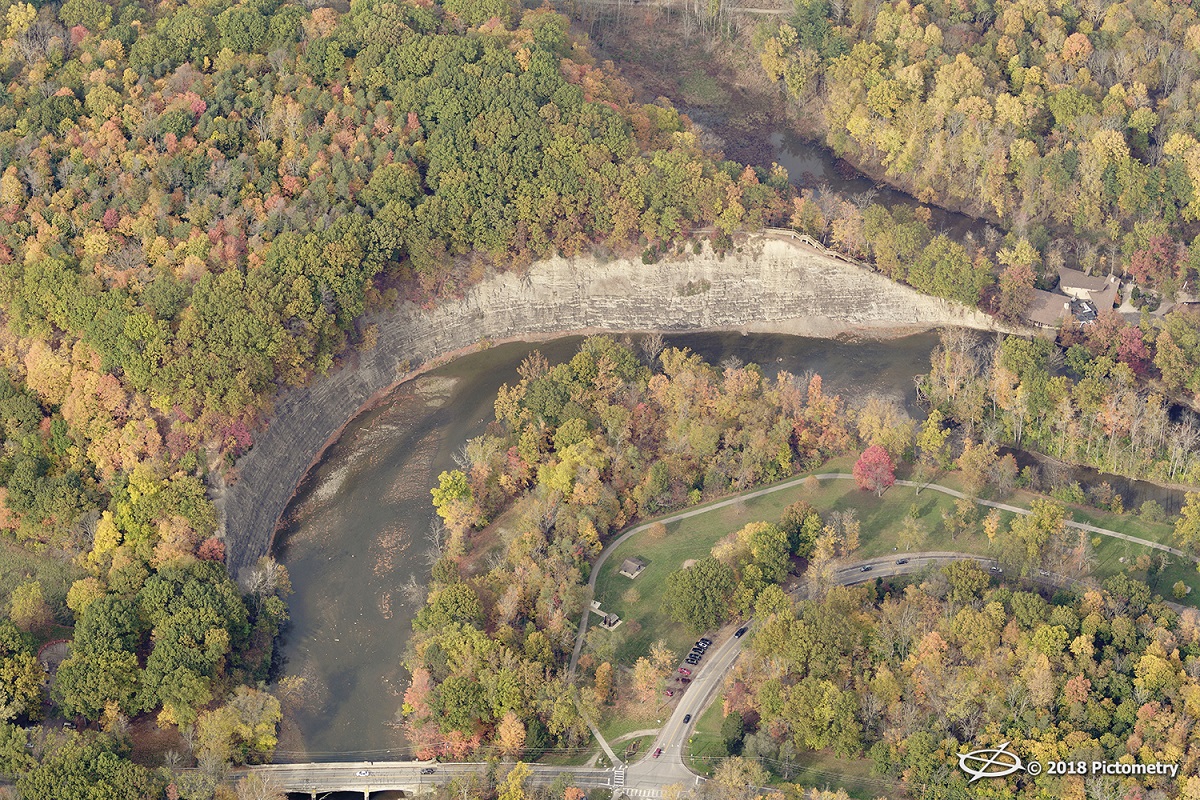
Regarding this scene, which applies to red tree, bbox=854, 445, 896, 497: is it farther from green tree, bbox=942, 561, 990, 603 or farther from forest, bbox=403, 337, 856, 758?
green tree, bbox=942, 561, 990, 603

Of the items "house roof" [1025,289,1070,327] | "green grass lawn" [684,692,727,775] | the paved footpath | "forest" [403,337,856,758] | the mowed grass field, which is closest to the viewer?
"green grass lawn" [684,692,727,775]

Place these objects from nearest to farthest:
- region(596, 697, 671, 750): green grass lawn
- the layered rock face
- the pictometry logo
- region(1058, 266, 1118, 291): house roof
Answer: the pictometry logo
region(596, 697, 671, 750): green grass lawn
the layered rock face
region(1058, 266, 1118, 291): house roof

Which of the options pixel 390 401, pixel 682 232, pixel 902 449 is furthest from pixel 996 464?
Answer: pixel 390 401

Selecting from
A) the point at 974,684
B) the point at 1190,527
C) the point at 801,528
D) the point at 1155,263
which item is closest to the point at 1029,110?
the point at 1155,263

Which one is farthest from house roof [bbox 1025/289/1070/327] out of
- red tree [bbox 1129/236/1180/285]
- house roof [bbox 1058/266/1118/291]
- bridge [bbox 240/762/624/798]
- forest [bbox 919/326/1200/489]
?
bridge [bbox 240/762/624/798]

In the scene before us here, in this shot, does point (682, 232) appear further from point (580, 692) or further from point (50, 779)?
point (50, 779)

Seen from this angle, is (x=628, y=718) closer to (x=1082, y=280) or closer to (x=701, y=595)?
(x=701, y=595)
